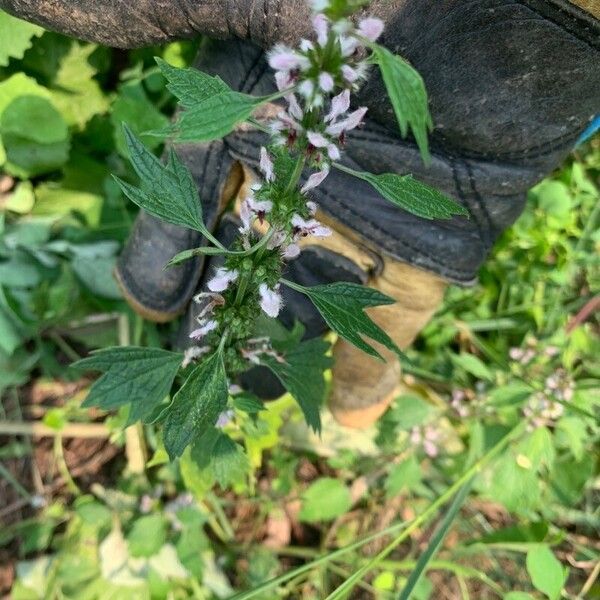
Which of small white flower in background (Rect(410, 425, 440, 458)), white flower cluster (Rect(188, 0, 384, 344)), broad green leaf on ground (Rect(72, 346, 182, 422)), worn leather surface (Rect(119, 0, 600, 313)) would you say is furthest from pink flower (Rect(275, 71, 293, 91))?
small white flower in background (Rect(410, 425, 440, 458))

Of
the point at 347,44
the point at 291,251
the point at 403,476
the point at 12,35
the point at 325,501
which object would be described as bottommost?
the point at 325,501

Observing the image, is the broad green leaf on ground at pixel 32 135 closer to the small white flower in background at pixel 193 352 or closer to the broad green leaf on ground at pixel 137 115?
the broad green leaf on ground at pixel 137 115

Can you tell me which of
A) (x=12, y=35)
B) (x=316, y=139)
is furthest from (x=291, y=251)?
(x=12, y=35)

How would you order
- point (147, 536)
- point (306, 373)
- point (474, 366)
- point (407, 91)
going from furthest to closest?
point (474, 366) → point (147, 536) → point (306, 373) → point (407, 91)

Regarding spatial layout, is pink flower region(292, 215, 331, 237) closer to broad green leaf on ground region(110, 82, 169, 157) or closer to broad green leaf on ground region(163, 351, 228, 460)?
broad green leaf on ground region(163, 351, 228, 460)

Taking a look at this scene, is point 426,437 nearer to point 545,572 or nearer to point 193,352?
point 545,572

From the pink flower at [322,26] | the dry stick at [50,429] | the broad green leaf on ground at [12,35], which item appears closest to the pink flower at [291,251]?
the pink flower at [322,26]
